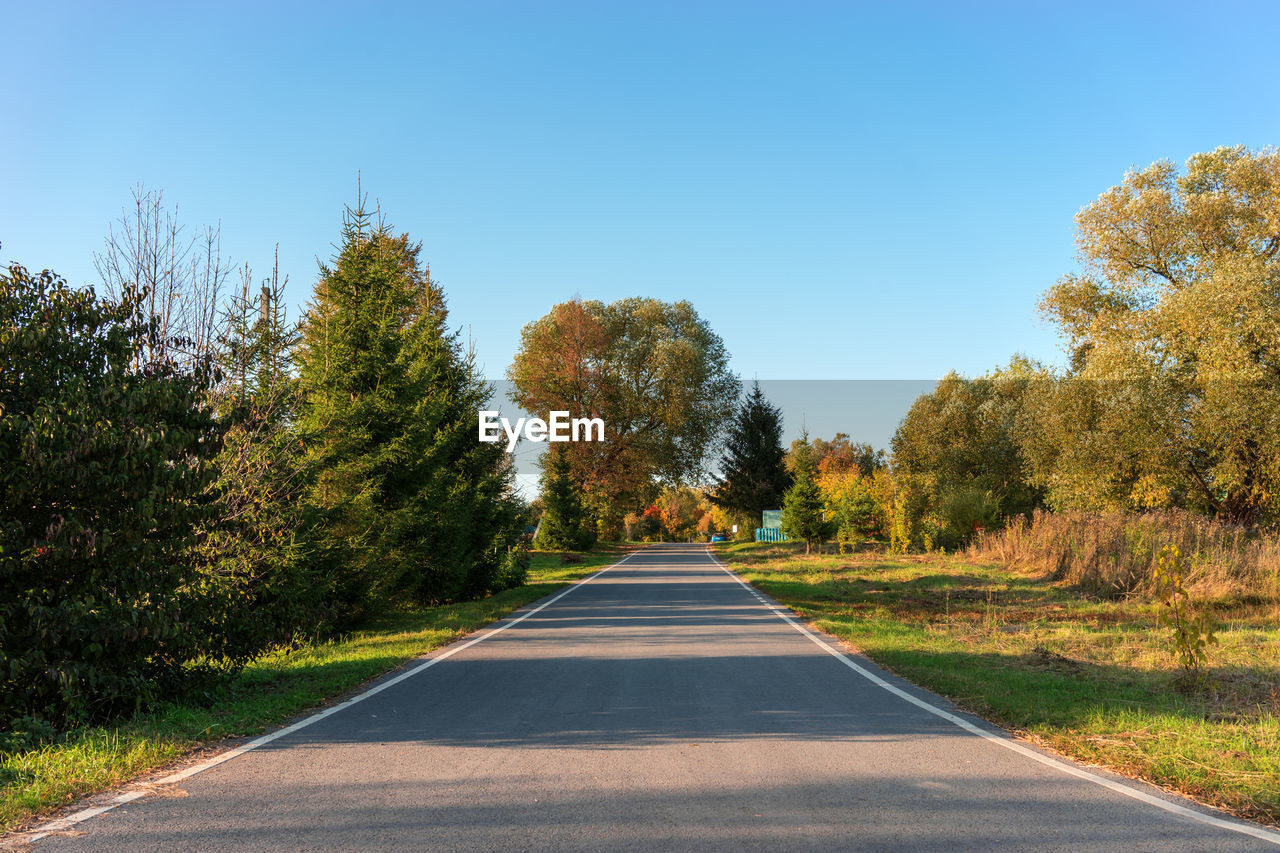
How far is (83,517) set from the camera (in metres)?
7.14

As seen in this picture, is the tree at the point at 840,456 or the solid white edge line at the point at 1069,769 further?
the tree at the point at 840,456

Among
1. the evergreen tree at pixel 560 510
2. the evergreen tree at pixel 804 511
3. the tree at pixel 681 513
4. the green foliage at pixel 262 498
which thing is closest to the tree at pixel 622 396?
the evergreen tree at pixel 560 510

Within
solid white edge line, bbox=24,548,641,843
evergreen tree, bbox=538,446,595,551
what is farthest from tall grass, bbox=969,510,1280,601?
evergreen tree, bbox=538,446,595,551

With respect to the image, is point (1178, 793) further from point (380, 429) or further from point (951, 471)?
point (951, 471)

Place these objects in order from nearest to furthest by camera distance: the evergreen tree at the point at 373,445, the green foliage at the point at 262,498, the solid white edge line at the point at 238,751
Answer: the solid white edge line at the point at 238,751, the green foliage at the point at 262,498, the evergreen tree at the point at 373,445

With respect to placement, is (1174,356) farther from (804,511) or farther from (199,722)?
(199,722)

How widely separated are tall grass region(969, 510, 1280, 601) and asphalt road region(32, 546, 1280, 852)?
12203 mm

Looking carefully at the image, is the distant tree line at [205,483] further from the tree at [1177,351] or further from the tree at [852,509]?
the tree at [852,509]

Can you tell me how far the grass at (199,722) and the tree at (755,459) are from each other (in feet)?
154

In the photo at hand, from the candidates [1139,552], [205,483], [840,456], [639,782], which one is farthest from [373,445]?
[840,456]

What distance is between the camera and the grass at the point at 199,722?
5332 mm

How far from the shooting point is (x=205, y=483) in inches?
305

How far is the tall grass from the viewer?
1727 centimetres

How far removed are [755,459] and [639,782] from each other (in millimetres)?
55320
